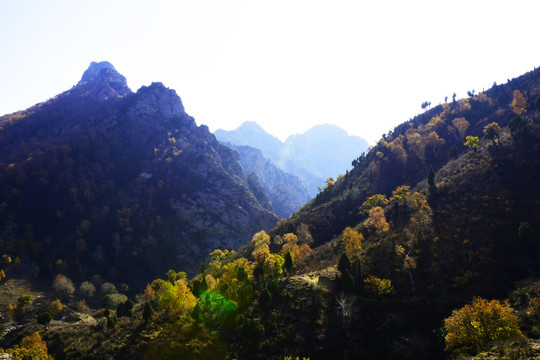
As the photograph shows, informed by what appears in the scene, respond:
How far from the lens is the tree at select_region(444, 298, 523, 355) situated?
92.2 ft

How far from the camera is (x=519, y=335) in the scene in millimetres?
27828

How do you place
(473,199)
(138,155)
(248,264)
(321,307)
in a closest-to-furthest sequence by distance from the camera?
(321,307) < (473,199) < (248,264) < (138,155)

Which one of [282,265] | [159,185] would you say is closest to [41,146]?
[159,185]

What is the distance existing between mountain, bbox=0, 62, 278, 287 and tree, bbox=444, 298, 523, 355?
113956mm

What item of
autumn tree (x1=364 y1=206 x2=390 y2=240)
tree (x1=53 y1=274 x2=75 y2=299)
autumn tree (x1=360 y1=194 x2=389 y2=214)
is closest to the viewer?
autumn tree (x1=364 y1=206 x2=390 y2=240)

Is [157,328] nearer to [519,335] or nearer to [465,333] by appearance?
[465,333]

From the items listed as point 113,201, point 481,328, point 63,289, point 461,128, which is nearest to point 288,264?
point 481,328

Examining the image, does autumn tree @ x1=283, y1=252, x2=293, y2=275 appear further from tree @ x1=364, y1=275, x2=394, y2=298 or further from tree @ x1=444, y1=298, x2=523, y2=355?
tree @ x1=444, y1=298, x2=523, y2=355

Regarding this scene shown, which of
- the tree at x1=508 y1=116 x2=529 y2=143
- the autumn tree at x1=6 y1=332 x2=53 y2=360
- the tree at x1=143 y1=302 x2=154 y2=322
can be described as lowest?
the tree at x1=143 y1=302 x2=154 y2=322

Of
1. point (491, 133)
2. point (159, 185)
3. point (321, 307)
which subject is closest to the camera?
point (321, 307)

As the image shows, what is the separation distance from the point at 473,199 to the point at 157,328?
7505 centimetres

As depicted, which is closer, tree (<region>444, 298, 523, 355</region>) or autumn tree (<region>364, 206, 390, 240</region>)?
tree (<region>444, 298, 523, 355</region>)

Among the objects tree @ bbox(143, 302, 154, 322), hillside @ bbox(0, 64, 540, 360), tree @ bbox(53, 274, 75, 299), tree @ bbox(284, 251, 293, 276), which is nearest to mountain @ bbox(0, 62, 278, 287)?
tree @ bbox(53, 274, 75, 299)

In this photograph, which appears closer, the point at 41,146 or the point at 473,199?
the point at 473,199
